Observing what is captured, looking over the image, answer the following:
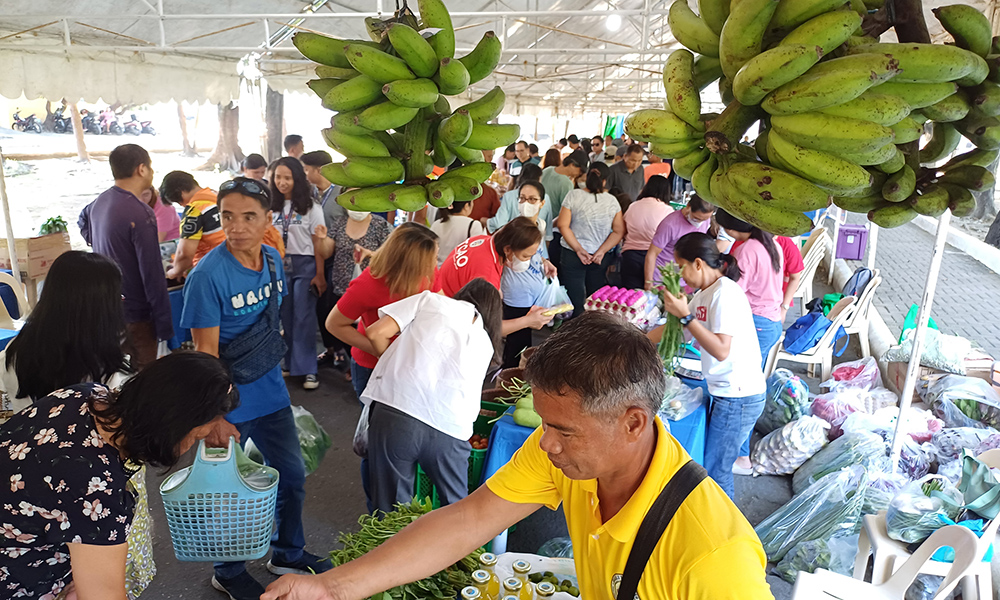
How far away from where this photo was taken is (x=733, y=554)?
1.21 metres

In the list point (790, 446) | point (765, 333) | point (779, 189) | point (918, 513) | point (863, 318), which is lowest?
point (790, 446)

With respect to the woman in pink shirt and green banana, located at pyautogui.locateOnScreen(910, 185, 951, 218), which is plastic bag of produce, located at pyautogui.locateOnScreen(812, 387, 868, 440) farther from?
green banana, located at pyautogui.locateOnScreen(910, 185, 951, 218)

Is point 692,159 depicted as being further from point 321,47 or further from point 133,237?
point 133,237

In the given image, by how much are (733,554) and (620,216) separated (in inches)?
195

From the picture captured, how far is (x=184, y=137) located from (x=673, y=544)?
1148 cm

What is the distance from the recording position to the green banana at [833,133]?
2.62 feet

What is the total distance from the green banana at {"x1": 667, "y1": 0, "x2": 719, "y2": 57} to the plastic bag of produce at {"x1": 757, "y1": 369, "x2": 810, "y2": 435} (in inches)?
154

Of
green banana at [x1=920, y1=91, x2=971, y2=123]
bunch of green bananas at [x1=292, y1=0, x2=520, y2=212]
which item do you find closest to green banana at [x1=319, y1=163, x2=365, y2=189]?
bunch of green bananas at [x1=292, y1=0, x2=520, y2=212]

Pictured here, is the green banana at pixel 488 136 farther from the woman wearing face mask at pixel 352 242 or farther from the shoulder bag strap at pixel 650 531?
the woman wearing face mask at pixel 352 242

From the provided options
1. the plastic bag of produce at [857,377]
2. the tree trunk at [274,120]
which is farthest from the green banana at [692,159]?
the tree trunk at [274,120]

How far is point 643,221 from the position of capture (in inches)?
230

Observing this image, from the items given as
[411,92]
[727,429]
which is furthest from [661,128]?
[727,429]

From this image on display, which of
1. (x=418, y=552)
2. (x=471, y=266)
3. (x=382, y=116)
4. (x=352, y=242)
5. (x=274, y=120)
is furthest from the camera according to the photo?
(x=274, y=120)

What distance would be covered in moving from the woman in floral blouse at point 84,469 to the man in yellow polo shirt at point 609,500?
591 mm
